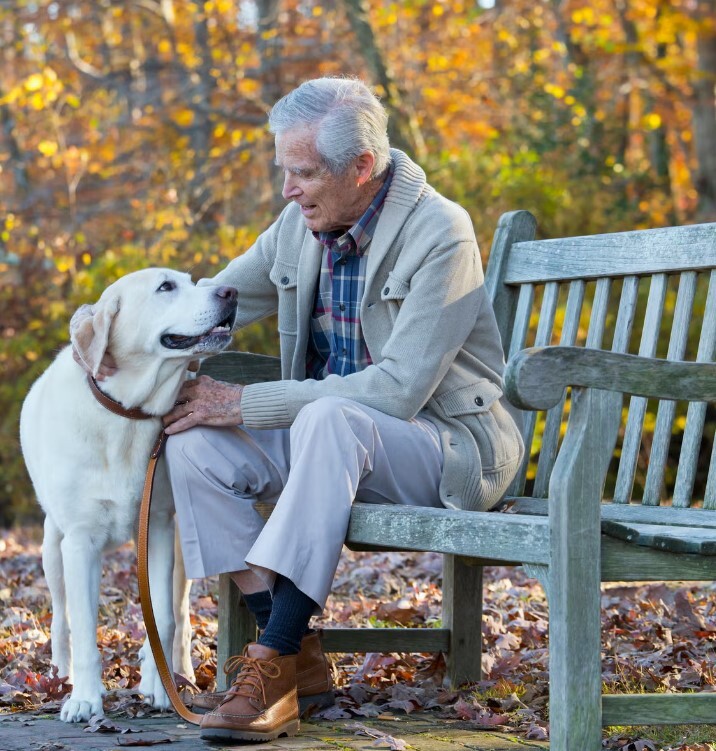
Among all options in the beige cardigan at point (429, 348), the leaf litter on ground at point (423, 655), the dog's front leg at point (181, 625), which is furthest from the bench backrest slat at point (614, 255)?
the dog's front leg at point (181, 625)

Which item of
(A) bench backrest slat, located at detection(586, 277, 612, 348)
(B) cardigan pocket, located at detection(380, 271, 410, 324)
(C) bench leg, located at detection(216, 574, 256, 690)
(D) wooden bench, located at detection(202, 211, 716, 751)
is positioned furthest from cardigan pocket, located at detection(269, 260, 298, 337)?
(A) bench backrest slat, located at detection(586, 277, 612, 348)

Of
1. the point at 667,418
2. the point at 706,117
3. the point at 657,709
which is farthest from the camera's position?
the point at 706,117

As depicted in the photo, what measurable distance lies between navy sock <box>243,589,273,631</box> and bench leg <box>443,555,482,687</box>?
0.65 metres

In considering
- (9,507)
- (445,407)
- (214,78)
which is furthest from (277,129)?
(214,78)

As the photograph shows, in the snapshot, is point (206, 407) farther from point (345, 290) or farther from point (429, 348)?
point (429, 348)

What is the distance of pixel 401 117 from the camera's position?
33.7 feet

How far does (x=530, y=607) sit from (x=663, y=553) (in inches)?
89.0

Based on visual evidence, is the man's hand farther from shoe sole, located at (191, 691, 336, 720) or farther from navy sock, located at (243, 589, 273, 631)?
shoe sole, located at (191, 691, 336, 720)

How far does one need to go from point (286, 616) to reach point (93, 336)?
1.04 meters

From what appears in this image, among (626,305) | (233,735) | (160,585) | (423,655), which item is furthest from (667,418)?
(160,585)

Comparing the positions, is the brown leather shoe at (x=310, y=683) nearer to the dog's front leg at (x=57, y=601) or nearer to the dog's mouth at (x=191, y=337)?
the dog's front leg at (x=57, y=601)

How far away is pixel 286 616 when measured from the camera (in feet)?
8.75

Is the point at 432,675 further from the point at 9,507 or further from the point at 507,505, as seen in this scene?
the point at 9,507

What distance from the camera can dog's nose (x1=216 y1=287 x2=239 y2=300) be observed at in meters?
3.28
